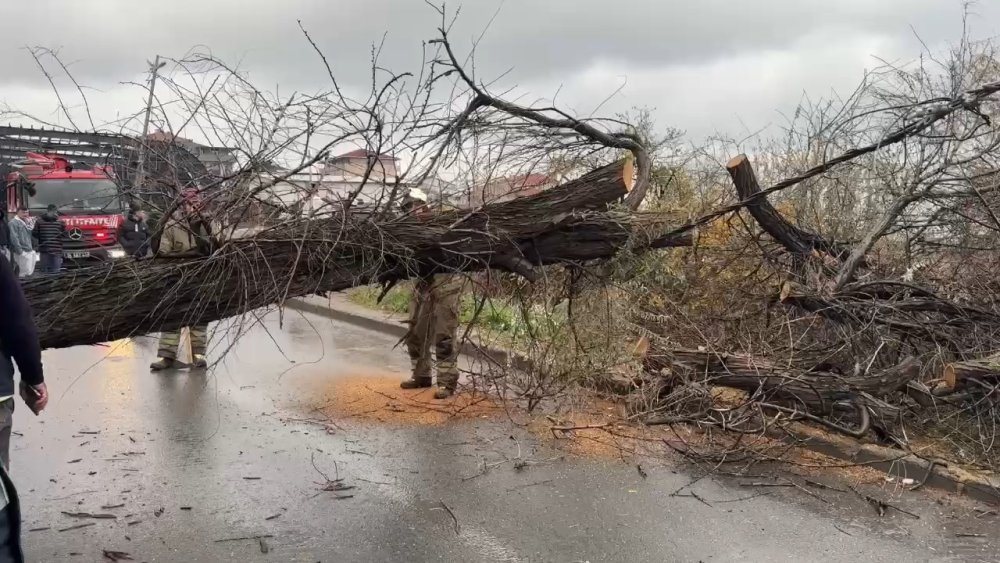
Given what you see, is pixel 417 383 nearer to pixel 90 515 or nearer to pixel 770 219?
pixel 90 515

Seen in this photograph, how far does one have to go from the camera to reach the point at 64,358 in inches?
317

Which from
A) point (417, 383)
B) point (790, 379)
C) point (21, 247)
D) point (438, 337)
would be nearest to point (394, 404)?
point (417, 383)

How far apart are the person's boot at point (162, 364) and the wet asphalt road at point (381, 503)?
1323 mm

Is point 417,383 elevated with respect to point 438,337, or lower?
lower

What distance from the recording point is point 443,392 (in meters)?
6.57

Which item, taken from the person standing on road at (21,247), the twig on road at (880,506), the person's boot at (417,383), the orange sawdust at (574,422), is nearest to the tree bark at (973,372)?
the orange sawdust at (574,422)

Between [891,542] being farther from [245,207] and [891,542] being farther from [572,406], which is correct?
[245,207]

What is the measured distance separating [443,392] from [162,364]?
3.07 m

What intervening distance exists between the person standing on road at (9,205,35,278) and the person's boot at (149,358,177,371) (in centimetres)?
703

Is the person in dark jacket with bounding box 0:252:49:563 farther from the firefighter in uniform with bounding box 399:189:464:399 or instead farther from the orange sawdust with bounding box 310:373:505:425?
the firefighter in uniform with bounding box 399:189:464:399

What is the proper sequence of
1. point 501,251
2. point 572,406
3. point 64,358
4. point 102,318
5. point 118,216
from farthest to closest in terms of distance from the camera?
point 118,216, point 64,358, point 572,406, point 501,251, point 102,318

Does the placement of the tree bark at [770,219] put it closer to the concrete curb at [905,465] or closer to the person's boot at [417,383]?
the concrete curb at [905,465]

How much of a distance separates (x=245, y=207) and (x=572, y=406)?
129 inches

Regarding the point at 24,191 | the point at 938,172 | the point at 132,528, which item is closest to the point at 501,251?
the point at 132,528
